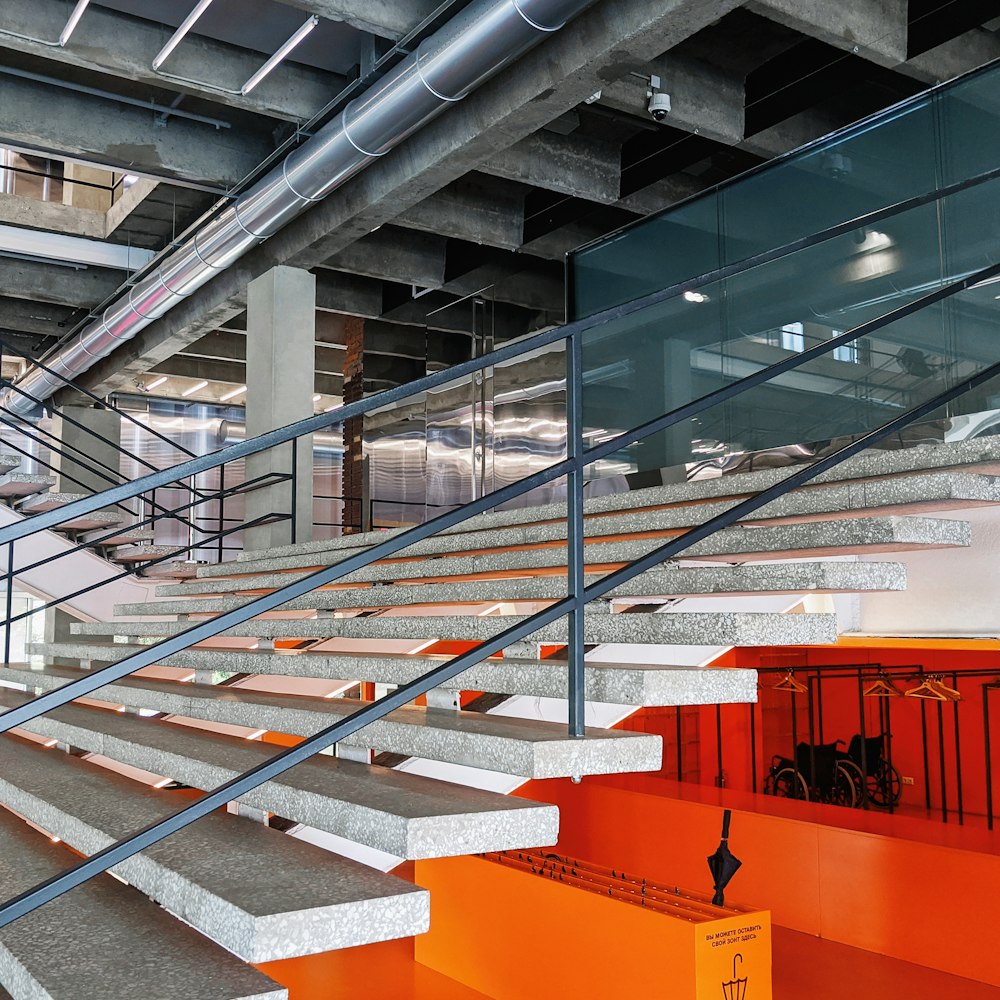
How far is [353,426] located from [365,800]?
9.71 metres

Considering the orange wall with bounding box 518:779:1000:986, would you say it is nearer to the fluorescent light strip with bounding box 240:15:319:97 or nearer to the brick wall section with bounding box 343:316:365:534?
the brick wall section with bounding box 343:316:365:534

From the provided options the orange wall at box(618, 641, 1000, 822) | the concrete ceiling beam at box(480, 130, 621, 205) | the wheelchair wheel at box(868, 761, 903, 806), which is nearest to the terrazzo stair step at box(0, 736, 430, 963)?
the concrete ceiling beam at box(480, 130, 621, 205)

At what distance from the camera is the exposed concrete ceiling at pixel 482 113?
471 centimetres

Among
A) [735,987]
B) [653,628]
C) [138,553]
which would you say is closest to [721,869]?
[735,987]

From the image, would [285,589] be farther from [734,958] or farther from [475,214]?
[475,214]

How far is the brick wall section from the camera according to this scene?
10279 mm

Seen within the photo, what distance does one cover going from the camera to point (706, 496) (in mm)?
3773

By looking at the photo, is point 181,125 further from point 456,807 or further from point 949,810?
point 949,810

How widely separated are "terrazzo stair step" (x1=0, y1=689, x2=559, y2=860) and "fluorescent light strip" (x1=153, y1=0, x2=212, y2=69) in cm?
331

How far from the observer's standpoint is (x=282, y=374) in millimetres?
7391

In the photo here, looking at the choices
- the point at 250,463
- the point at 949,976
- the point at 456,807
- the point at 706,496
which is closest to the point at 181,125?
the point at 250,463

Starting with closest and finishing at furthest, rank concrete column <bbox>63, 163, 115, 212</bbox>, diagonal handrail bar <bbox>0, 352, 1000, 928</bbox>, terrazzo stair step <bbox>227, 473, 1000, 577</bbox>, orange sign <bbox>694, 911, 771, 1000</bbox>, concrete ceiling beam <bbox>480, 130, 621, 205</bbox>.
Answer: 1. diagonal handrail bar <bbox>0, 352, 1000, 928</bbox>
2. terrazzo stair step <bbox>227, 473, 1000, 577</bbox>
3. orange sign <bbox>694, 911, 771, 1000</bbox>
4. concrete ceiling beam <bbox>480, 130, 621, 205</bbox>
5. concrete column <bbox>63, 163, 115, 212</bbox>

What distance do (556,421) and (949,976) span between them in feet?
14.8

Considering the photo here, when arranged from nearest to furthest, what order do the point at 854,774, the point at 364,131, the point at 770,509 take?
the point at 770,509
the point at 364,131
the point at 854,774
